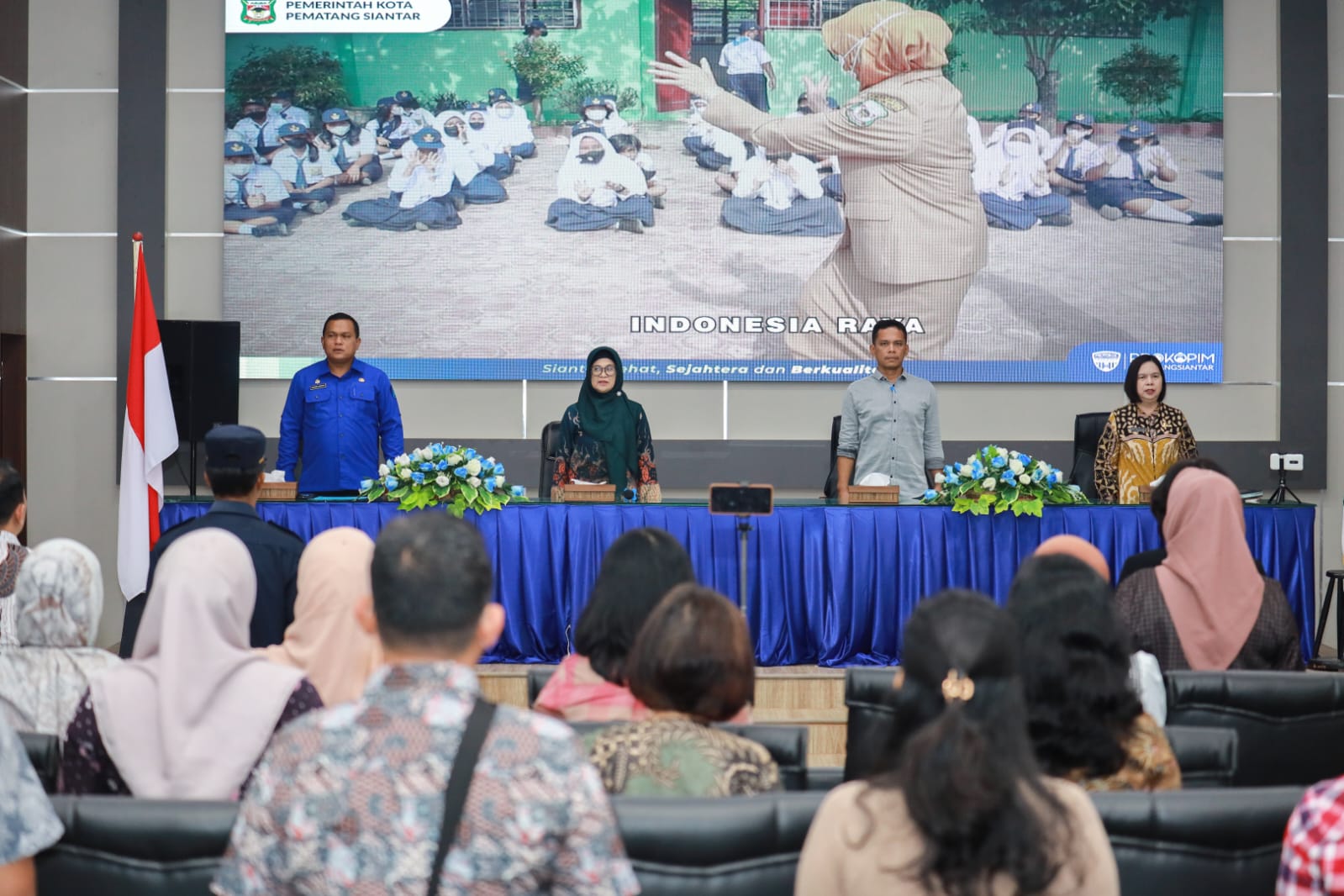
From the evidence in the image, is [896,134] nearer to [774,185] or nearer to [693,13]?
[774,185]

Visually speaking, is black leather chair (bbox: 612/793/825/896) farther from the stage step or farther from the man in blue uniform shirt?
the man in blue uniform shirt

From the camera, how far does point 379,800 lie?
50.4 inches

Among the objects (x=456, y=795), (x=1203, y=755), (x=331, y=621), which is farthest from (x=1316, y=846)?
(x=331, y=621)

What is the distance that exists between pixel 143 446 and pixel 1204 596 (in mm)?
4411

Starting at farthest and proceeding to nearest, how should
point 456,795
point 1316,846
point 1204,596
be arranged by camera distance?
point 1204,596
point 1316,846
point 456,795

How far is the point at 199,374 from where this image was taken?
6.76 m

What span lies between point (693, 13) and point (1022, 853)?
6.48 m

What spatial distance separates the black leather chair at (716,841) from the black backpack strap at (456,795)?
0.46 m

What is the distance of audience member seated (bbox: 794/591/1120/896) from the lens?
1330mm

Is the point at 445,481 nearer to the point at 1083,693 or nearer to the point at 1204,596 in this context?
the point at 1204,596

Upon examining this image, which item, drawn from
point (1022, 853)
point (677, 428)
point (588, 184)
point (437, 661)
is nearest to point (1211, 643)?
point (1022, 853)

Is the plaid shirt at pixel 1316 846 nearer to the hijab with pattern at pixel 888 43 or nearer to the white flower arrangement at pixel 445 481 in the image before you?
the white flower arrangement at pixel 445 481

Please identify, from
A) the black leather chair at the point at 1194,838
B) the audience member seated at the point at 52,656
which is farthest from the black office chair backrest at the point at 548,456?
the black leather chair at the point at 1194,838

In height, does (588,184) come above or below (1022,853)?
above
